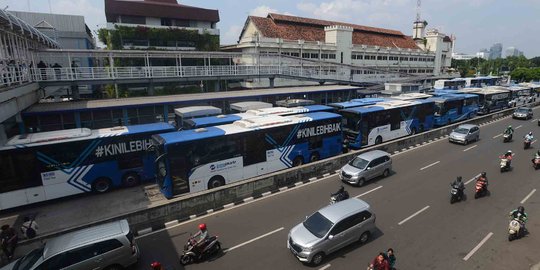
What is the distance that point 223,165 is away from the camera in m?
16.1

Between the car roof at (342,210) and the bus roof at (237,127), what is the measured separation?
23.5 ft

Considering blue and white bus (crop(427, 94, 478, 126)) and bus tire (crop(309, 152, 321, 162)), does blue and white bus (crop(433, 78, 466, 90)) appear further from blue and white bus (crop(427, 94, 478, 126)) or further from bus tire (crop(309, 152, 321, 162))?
bus tire (crop(309, 152, 321, 162))

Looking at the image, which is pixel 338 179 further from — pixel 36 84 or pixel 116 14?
pixel 116 14

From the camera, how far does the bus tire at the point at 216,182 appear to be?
15.9m

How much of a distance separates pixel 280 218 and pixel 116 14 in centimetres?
4821

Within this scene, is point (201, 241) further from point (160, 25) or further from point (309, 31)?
point (309, 31)

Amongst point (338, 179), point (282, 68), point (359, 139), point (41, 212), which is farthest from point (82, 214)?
point (282, 68)

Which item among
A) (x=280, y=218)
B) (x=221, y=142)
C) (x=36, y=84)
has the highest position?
(x=36, y=84)

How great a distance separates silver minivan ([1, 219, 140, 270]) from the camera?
8.85m

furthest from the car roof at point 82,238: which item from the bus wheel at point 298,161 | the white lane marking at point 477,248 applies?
the white lane marking at point 477,248

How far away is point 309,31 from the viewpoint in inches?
2448

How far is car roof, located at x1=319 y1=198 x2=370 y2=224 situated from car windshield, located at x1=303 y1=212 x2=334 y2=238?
15cm

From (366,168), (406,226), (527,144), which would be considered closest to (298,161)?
(366,168)

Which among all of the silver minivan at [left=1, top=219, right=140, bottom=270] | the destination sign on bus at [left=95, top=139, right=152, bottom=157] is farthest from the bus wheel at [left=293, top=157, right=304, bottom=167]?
the silver minivan at [left=1, top=219, right=140, bottom=270]
